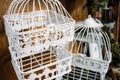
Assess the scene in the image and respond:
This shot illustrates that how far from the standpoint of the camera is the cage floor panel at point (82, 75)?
133 centimetres

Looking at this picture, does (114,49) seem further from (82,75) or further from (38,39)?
(38,39)

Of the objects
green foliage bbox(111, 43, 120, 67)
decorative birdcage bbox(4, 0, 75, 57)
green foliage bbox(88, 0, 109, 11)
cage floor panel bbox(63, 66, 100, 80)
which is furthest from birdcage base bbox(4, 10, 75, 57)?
green foliage bbox(111, 43, 120, 67)

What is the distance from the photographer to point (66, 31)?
955 millimetres

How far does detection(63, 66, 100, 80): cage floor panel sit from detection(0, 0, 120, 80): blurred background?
0.78 feet

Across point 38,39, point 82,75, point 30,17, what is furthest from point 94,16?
point 38,39

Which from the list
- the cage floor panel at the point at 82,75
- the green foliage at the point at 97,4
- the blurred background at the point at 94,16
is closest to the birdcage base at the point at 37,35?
the blurred background at the point at 94,16

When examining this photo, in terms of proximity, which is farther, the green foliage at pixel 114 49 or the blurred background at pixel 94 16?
the green foliage at pixel 114 49

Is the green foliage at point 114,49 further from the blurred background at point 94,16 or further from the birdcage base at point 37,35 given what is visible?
the birdcage base at point 37,35

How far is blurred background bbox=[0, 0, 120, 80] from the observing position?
1.19 metres

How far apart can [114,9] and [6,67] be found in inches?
57.7

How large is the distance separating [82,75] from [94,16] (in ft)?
2.31

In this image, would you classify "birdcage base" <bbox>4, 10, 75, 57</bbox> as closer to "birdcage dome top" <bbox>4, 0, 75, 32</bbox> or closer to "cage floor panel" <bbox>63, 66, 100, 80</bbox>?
"birdcage dome top" <bbox>4, 0, 75, 32</bbox>

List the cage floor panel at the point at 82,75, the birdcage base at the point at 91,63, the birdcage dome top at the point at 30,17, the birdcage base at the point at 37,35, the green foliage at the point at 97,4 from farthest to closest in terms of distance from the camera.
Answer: the green foliage at the point at 97,4, the cage floor panel at the point at 82,75, the birdcage base at the point at 91,63, the birdcage dome top at the point at 30,17, the birdcage base at the point at 37,35

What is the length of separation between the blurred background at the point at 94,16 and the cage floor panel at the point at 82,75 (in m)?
0.24
